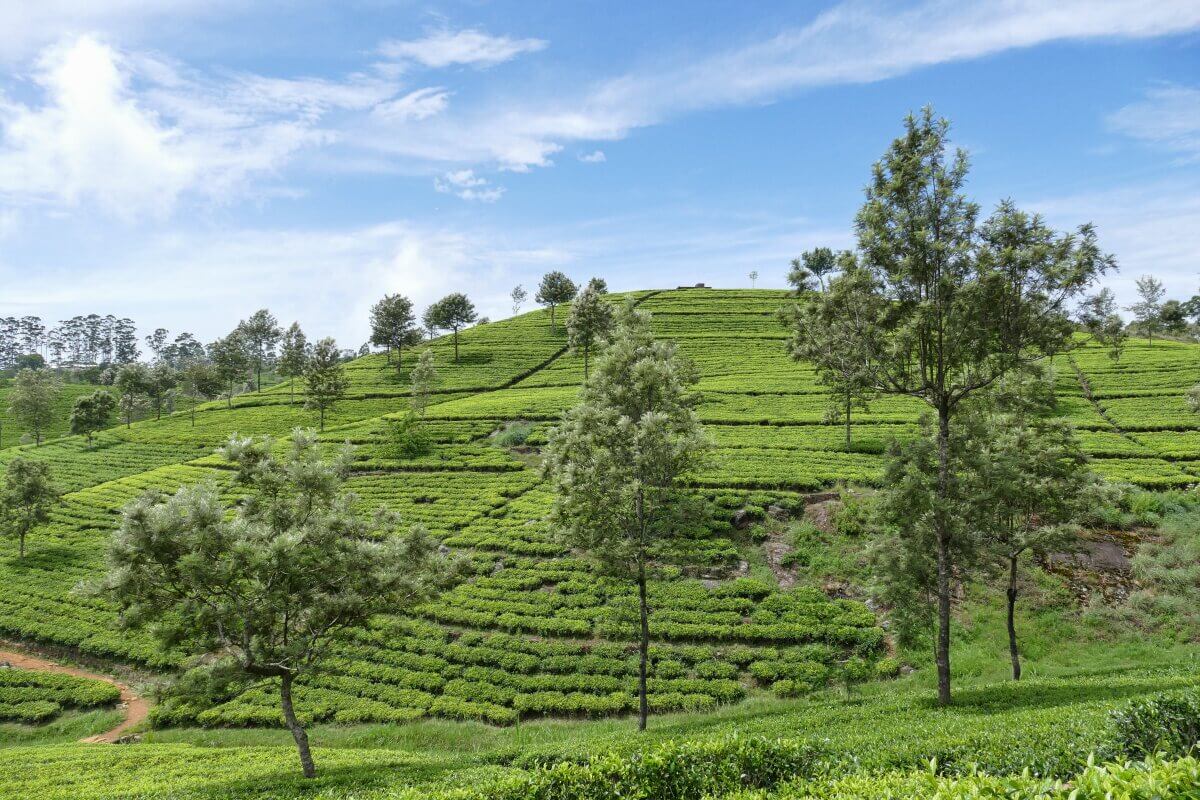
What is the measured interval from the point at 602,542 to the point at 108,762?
19897 mm

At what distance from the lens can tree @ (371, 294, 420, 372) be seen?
360 ft

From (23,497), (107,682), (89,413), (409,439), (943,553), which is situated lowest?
(107,682)

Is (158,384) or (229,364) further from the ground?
(229,364)

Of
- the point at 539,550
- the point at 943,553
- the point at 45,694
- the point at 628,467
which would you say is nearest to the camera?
the point at 943,553

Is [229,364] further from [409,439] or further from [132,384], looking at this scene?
[409,439]

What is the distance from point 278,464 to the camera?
64.2ft

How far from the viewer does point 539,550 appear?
3816 centimetres

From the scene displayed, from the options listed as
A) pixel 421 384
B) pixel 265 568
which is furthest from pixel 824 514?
pixel 421 384

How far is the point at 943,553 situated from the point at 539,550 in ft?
81.9

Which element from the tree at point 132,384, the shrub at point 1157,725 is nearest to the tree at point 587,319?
the shrub at point 1157,725

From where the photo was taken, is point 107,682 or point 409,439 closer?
point 107,682

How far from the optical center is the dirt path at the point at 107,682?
2775 cm

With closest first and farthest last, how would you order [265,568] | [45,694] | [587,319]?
1. [265,568]
2. [45,694]
3. [587,319]

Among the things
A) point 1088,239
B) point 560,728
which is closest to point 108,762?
point 560,728
